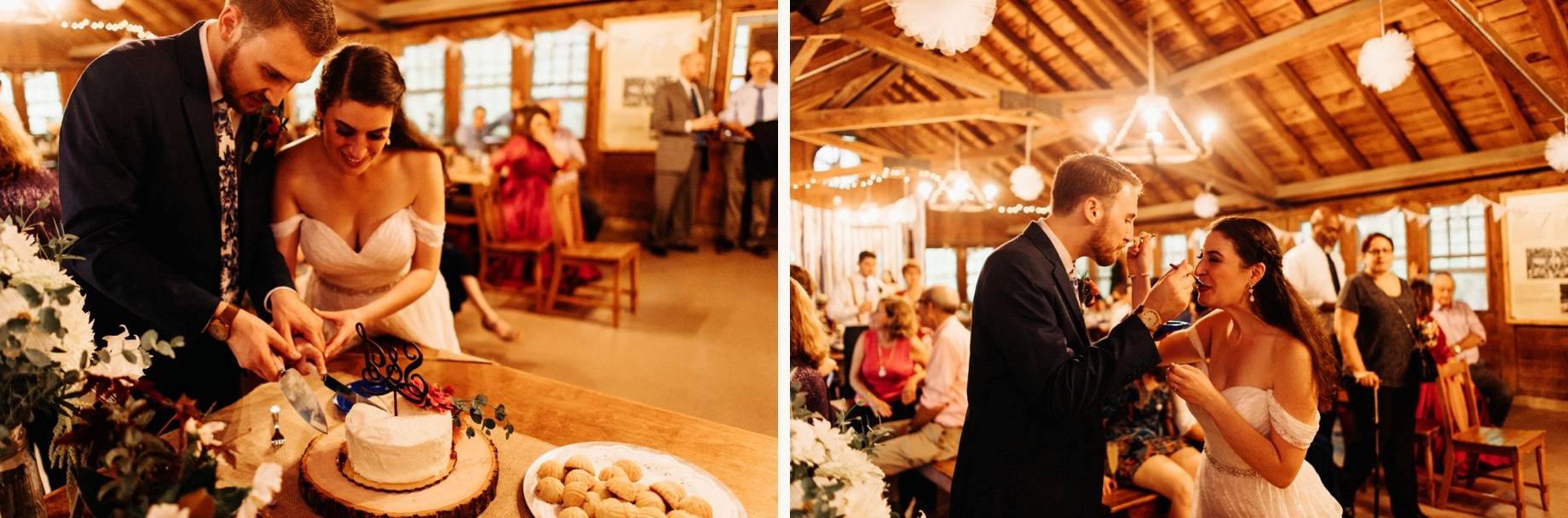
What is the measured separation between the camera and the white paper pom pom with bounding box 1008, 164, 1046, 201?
1.91m

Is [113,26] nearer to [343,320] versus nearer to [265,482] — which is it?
[343,320]

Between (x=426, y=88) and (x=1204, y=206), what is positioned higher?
(x=426, y=88)

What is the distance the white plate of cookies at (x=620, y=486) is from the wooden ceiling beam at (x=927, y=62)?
47.9 inches

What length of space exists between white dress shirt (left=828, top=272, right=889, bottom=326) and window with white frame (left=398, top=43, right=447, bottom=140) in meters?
1.32

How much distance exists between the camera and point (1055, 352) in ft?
5.44

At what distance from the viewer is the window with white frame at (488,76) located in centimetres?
201

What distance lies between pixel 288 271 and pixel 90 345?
1.35 ft

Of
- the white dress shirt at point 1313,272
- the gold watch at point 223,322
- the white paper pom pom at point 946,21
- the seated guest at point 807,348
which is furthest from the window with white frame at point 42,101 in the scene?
the white dress shirt at point 1313,272

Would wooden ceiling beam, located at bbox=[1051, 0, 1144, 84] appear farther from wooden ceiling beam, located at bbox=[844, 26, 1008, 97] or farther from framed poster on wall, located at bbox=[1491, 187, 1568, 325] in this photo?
framed poster on wall, located at bbox=[1491, 187, 1568, 325]

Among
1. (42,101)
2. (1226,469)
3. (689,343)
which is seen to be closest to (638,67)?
(689,343)

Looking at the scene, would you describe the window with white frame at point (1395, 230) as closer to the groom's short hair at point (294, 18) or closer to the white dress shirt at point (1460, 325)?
the white dress shirt at point (1460, 325)

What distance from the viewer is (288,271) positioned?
1960mm

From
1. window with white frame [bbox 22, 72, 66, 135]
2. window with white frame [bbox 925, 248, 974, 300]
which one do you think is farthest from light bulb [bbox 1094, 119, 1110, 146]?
window with white frame [bbox 22, 72, 66, 135]

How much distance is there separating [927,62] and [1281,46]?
35.5 inches
